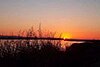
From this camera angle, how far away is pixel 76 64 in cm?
997

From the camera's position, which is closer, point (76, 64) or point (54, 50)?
point (76, 64)

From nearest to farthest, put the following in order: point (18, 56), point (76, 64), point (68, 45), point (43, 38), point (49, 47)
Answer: point (76, 64), point (18, 56), point (49, 47), point (43, 38), point (68, 45)

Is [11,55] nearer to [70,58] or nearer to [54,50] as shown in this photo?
[54,50]

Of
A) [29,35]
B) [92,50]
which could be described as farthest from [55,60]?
[29,35]

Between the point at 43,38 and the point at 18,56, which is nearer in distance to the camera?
the point at 18,56

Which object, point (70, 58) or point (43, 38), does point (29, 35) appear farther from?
point (70, 58)

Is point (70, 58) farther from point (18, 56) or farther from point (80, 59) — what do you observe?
point (18, 56)

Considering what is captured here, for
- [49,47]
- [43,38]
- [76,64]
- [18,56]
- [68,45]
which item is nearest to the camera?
[76,64]

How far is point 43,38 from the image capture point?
12758mm

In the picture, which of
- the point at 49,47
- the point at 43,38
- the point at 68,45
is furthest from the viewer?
the point at 68,45

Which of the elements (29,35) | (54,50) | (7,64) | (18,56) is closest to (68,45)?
(29,35)

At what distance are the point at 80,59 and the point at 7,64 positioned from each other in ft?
7.17

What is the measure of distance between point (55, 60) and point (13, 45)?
268 cm

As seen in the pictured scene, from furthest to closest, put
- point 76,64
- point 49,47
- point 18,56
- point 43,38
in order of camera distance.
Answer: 1. point 43,38
2. point 49,47
3. point 18,56
4. point 76,64
